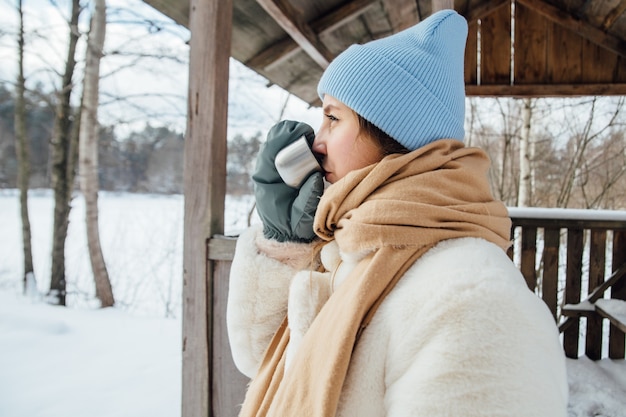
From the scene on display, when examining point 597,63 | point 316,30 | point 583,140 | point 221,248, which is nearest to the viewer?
point 221,248

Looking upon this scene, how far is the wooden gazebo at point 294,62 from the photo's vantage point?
1.75m

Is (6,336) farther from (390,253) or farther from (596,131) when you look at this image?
(596,131)

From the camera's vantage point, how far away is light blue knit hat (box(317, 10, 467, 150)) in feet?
2.76

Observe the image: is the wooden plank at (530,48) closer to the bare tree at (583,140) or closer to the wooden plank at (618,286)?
the wooden plank at (618,286)

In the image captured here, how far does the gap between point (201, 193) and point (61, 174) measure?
6.83 metres

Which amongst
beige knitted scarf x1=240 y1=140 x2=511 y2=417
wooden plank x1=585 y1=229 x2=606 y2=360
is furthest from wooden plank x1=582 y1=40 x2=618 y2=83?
beige knitted scarf x1=240 y1=140 x2=511 y2=417

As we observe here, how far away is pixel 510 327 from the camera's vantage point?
57 cm

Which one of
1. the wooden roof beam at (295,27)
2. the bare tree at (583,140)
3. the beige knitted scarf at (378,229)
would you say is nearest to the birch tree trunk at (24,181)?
the wooden roof beam at (295,27)

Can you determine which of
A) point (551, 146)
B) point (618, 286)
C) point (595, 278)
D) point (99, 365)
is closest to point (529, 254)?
point (595, 278)

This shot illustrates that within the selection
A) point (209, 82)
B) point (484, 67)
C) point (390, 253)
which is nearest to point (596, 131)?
point (484, 67)

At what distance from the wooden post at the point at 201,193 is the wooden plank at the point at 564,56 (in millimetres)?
3966

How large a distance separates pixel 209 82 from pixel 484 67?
3736mm

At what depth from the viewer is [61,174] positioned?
7180 millimetres

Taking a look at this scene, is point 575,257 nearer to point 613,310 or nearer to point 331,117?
point 613,310
